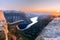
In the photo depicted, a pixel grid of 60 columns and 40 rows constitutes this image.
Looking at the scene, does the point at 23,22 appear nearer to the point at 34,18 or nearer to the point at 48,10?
the point at 34,18

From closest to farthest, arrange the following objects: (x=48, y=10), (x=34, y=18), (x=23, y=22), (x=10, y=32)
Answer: (x=10, y=32) → (x=23, y=22) → (x=34, y=18) → (x=48, y=10)

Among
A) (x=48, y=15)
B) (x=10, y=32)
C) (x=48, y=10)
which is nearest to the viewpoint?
(x=10, y=32)

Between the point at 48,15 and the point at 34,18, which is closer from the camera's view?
the point at 34,18

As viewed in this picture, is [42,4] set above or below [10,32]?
above

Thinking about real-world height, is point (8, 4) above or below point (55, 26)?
above

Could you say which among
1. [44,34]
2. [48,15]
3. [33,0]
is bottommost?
[44,34]

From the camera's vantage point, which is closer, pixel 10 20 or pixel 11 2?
pixel 10 20

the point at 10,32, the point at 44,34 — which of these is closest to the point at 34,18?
the point at 44,34

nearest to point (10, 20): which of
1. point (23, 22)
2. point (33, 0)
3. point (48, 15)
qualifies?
point (23, 22)

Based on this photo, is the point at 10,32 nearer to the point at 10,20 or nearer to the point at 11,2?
the point at 10,20
